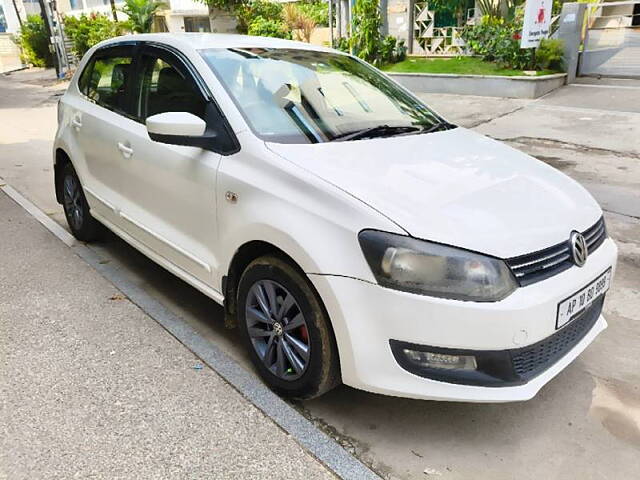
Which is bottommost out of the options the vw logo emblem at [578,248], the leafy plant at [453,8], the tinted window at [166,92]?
the vw logo emblem at [578,248]

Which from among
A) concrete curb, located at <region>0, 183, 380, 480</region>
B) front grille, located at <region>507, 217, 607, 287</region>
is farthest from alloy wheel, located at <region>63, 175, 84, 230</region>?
front grille, located at <region>507, 217, 607, 287</region>

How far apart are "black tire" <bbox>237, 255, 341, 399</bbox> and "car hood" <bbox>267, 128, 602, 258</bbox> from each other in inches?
18.2

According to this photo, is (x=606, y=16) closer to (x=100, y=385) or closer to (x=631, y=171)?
(x=631, y=171)

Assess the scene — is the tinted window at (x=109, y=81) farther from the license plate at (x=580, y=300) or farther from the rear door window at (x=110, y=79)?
the license plate at (x=580, y=300)

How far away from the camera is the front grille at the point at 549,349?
224cm

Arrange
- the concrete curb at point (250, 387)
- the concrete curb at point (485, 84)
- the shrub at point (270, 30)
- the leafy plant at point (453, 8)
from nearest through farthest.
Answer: the concrete curb at point (250, 387) < the concrete curb at point (485, 84) < the leafy plant at point (453, 8) < the shrub at point (270, 30)

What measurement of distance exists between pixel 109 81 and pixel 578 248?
3.37 m

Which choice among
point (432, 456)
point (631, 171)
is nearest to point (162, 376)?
point (432, 456)

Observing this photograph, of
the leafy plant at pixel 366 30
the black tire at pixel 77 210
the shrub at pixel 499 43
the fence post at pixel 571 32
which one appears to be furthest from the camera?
the leafy plant at pixel 366 30

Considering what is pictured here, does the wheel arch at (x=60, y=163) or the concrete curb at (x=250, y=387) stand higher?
the wheel arch at (x=60, y=163)

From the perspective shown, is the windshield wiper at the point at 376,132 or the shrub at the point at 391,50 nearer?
the windshield wiper at the point at 376,132

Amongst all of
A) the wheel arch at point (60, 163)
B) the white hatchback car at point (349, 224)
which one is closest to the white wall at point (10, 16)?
the wheel arch at point (60, 163)

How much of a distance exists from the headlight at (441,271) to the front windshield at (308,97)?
91 centimetres

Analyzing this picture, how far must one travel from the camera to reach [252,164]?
2.69 metres
